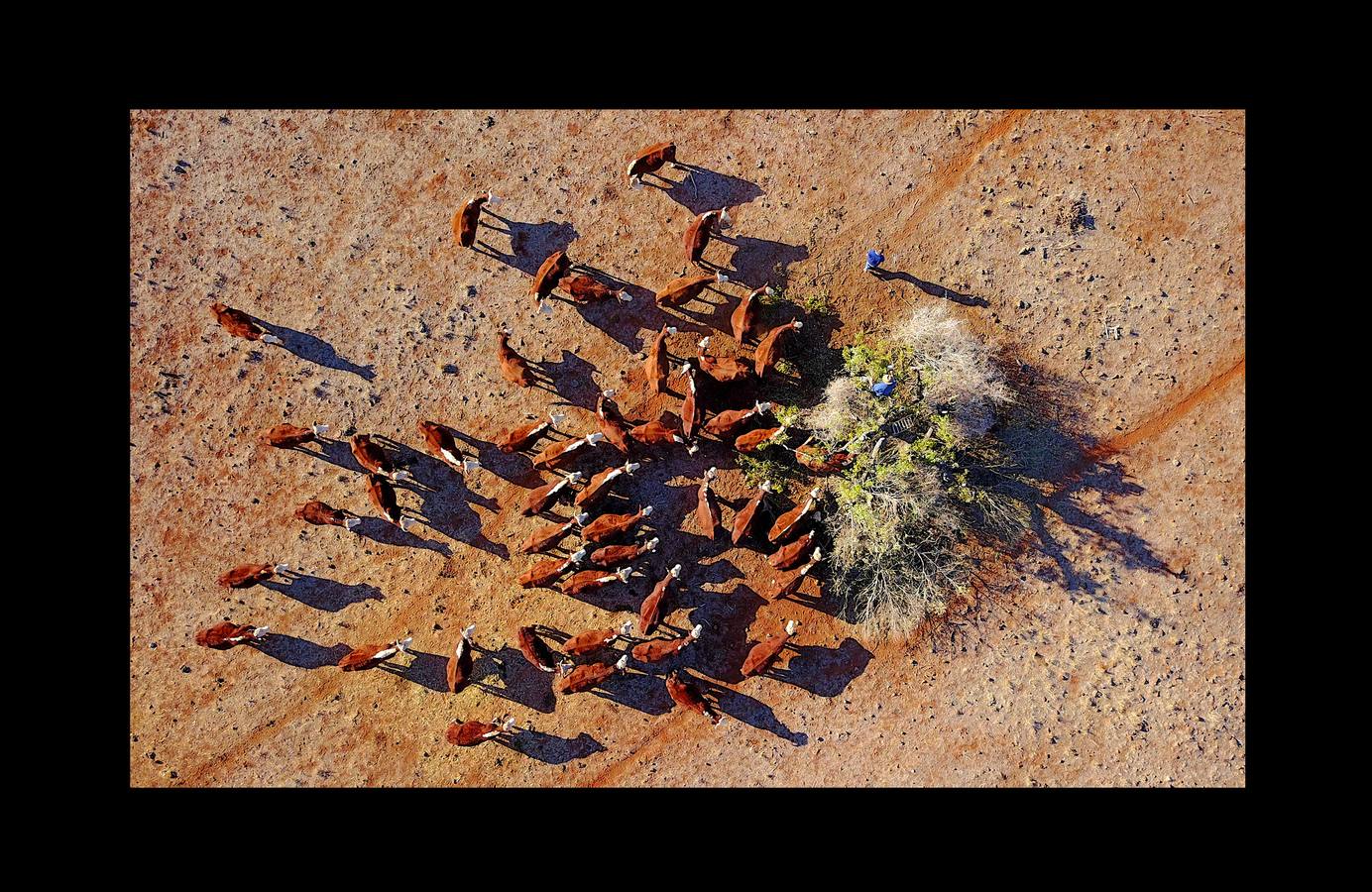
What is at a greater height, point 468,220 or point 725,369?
point 468,220

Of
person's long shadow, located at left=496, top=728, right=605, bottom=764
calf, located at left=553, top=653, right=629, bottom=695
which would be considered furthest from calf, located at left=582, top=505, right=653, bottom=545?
person's long shadow, located at left=496, top=728, right=605, bottom=764

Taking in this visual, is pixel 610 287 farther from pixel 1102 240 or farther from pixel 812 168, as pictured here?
pixel 1102 240

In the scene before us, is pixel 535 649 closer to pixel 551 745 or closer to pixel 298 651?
pixel 551 745

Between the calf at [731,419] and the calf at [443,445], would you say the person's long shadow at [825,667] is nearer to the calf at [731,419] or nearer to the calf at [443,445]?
the calf at [731,419]

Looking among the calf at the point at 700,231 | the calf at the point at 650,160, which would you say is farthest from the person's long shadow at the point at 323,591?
the calf at the point at 650,160

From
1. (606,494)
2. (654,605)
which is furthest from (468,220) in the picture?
(654,605)

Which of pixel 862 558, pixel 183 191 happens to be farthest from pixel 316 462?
pixel 862 558

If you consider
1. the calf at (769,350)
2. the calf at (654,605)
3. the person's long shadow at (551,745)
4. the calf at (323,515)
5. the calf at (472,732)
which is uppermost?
the calf at (769,350)
